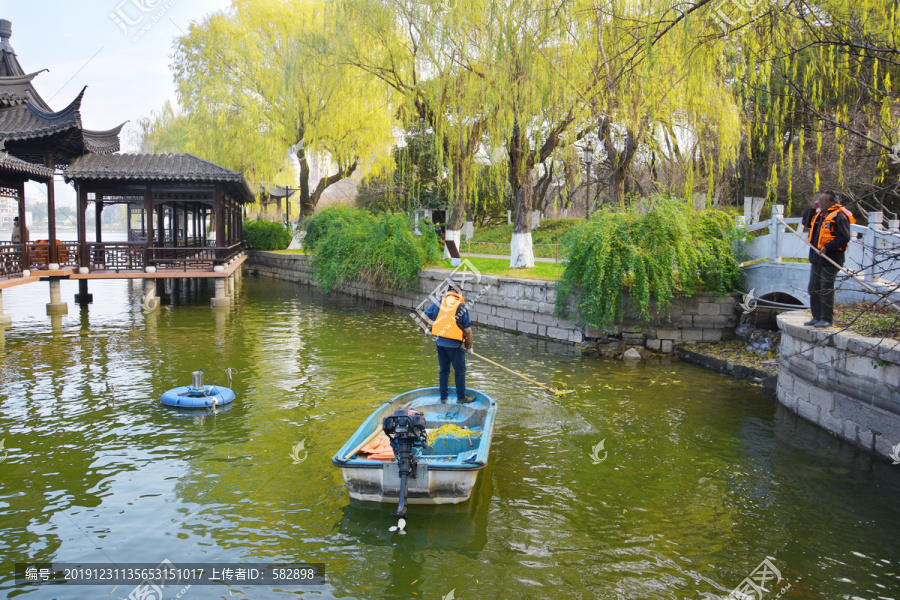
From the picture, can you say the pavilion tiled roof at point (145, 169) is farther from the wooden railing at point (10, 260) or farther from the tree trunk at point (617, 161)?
the tree trunk at point (617, 161)

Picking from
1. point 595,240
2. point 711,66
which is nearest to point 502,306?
point 595,240

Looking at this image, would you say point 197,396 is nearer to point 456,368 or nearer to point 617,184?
point 456,368

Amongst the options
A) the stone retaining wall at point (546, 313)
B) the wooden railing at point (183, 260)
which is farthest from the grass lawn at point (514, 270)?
the wooden railing at point (183, 260)

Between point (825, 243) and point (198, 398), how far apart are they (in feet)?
27.5

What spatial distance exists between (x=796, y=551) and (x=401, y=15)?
15.2 metres

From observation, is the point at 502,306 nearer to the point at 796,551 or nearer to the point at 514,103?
the point at 514,103

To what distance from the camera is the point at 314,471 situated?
6.46 meters

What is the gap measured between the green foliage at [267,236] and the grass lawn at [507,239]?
946 centimetres

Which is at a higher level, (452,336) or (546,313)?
(452,336)

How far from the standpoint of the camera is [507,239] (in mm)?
32062

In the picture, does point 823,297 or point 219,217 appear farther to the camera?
point 219,217

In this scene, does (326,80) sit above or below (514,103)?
above

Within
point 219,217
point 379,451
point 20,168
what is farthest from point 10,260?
point 379,451

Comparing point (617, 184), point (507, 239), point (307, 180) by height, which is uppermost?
point (307, 180)
